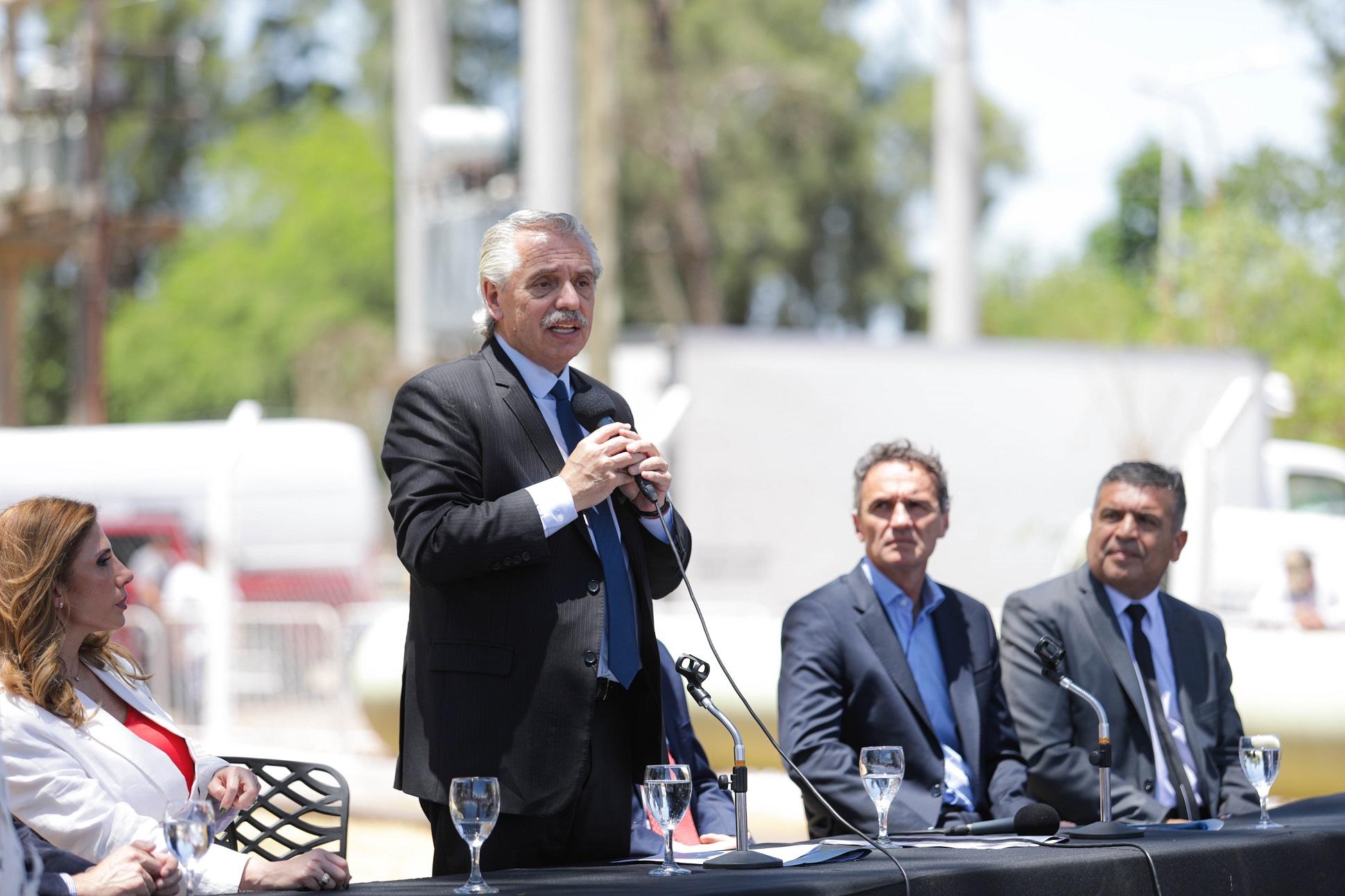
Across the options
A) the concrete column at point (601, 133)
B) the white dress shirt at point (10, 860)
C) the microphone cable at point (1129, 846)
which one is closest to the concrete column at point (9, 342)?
the concrete column at point (601, 133)

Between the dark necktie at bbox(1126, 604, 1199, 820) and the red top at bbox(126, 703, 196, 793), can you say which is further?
the dark necktie at bbox(1126, 604, 1199, 820)

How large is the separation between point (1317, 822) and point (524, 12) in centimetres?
866

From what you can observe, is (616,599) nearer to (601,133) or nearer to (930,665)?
(930,665)

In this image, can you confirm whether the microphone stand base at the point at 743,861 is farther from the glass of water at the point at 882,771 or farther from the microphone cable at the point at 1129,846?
the microphone cable at the point at 1129,846

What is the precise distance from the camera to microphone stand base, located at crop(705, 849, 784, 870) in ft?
10.3

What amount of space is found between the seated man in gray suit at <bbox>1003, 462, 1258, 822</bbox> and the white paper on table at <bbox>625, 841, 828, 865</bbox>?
1435 millimetres

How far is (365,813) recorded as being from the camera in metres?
10.0

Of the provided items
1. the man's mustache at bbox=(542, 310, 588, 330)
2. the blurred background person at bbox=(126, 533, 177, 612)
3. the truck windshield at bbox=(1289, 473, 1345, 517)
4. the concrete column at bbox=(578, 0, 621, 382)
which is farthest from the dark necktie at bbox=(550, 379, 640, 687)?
the blurred background person at bbox=(126, 533, 177, 612)

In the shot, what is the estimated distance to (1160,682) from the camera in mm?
4895

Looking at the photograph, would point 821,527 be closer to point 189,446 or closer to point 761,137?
point 189,446

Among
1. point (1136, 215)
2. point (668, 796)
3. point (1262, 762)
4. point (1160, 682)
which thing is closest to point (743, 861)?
point (668, 796)

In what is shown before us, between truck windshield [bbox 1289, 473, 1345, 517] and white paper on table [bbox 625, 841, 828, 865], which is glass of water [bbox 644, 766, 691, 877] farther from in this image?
truck windshield [bbox 1289, 473, 1345, 517]

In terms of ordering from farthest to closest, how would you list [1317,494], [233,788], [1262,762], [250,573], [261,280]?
[261,280] → [250,573] → [1317,494] → [1262,762] → [233,788]

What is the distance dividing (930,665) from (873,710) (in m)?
0.25
